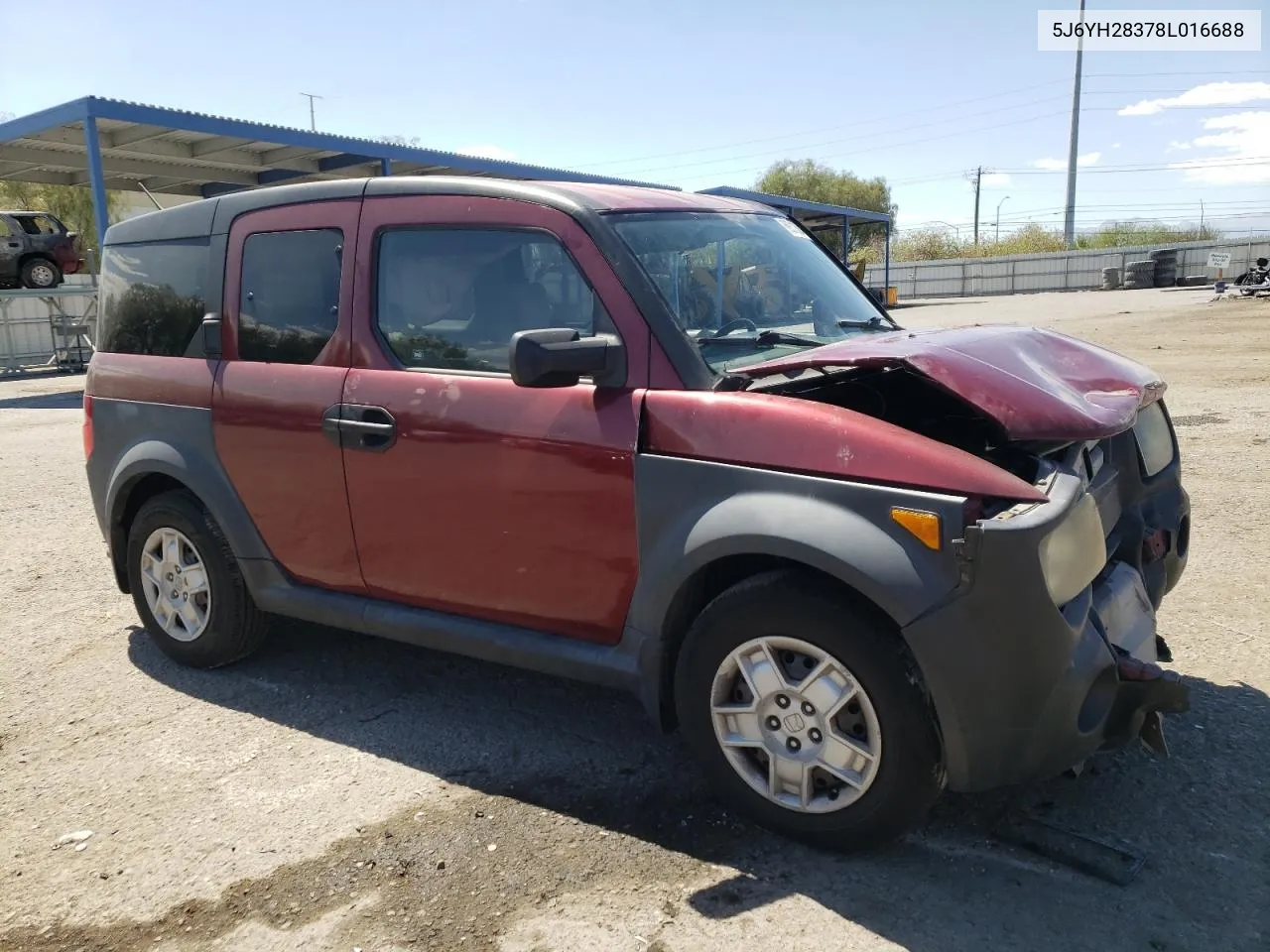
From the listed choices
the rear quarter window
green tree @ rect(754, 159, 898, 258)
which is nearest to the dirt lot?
the rear quarter window

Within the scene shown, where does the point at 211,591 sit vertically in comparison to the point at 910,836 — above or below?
above

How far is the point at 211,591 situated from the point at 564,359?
2235 mm

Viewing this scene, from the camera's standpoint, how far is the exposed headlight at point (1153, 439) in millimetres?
3596

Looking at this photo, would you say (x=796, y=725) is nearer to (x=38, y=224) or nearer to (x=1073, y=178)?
(x=38, y=224)

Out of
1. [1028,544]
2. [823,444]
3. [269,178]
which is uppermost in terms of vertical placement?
[269,178]

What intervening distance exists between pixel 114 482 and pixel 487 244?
88.0 inches

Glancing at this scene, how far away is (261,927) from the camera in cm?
264

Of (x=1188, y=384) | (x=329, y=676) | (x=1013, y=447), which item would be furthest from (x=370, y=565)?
Answer: (x=1188, y=384)

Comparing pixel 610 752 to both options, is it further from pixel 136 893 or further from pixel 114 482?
pixel 114 482

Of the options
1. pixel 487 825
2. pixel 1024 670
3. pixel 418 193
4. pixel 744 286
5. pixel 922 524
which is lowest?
pixel 487 825

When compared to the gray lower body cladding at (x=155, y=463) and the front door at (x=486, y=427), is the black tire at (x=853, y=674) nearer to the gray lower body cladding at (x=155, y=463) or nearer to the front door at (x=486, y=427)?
the front door at (x=486, y=427)

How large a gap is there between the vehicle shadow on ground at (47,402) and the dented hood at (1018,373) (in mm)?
14722

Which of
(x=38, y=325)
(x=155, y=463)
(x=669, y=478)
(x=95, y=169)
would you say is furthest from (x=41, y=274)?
(x=669, y=478)

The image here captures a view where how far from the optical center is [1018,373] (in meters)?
2.96
